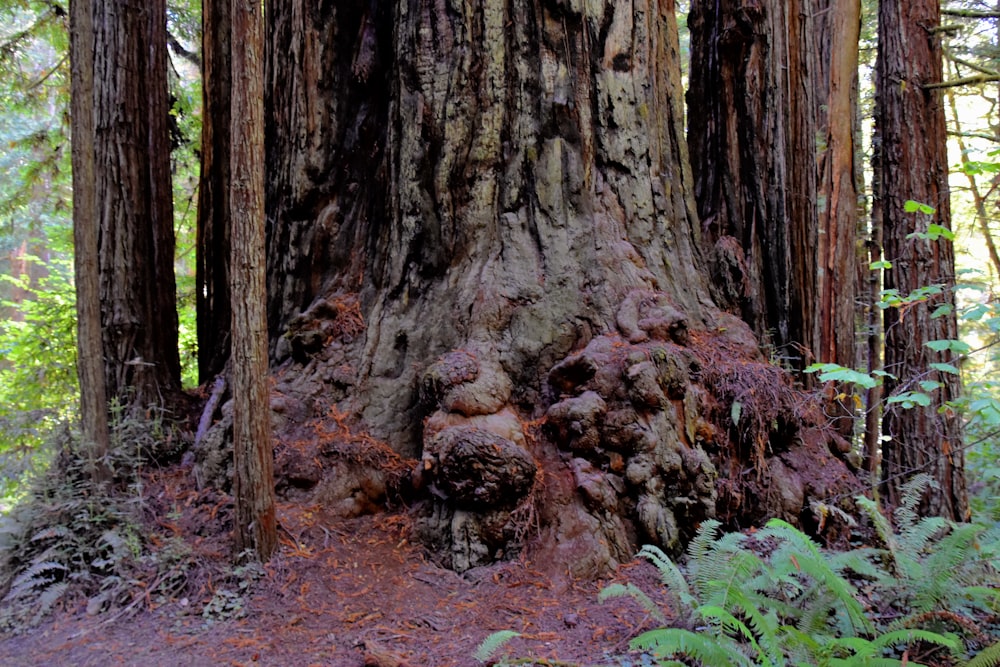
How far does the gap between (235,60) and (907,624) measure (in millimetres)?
4775

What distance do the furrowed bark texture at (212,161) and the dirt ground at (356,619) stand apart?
378 cm

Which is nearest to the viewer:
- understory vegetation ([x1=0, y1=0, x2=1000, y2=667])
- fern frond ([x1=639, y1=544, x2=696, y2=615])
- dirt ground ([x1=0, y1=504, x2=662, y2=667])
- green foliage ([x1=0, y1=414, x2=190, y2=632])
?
understory vegetation ([x1=0, y1=0, x2=1000, y2=667])

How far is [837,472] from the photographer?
5.18m

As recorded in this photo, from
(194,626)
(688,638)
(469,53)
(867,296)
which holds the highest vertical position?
(469,53)

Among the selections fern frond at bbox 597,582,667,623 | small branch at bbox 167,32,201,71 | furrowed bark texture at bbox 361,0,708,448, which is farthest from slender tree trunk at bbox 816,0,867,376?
small branch at bbox 167,32,201,71

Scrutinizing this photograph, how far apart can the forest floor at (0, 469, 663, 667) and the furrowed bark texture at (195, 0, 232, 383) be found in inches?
138

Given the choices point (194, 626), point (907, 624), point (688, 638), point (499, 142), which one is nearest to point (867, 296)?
point (499, 142)

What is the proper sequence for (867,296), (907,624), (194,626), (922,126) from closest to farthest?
1. (907,624)
2. (194,626)
3. (922,126)
4. (867,296)

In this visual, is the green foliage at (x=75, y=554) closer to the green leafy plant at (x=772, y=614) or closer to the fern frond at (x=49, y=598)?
the fern frond at (x=49, y=598)

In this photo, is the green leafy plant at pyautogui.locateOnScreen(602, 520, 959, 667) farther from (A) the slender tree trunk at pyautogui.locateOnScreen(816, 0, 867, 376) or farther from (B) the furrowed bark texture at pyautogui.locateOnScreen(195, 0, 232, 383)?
(B) the furrowed bark texture at pyautogui.locateOnScreen(195, 0, 232, 383)

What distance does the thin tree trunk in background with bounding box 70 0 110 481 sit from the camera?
4520 millimetres

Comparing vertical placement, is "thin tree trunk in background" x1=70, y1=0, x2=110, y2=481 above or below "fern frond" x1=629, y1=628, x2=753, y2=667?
above

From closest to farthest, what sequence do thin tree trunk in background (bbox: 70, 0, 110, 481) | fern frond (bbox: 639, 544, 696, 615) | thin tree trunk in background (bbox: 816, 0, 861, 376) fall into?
fern frond (bbox: 639, 544, 696, 615) < thin tree trunk in background (bbox: 70, 0, 110, 481) < thin tree trunk in background (bbox: 816, 0, 861, 376)

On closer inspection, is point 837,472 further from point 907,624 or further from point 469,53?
point 469,53
